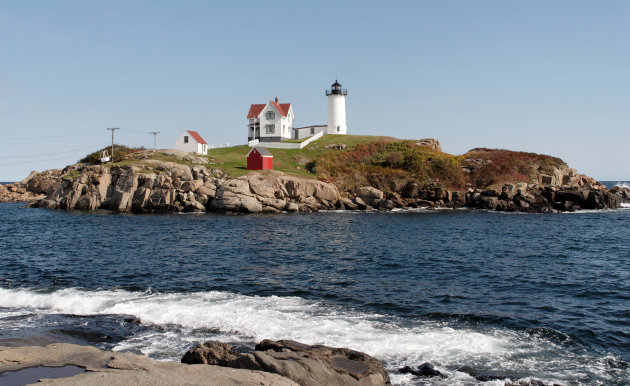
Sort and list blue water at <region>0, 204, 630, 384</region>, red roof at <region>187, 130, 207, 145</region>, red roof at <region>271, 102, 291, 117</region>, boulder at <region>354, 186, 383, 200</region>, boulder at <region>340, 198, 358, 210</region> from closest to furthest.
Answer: blue water at <region>0, 204, 630, 384</region> < boulder at <region>340, 198, 358, 210</region> < boulder at <region>354, 186, 383, 200</region> < red roof at <region>187, 130, 207, 145</region> < red roof at <region>271, 102, 291, 117</region>

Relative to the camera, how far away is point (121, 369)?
11133mm

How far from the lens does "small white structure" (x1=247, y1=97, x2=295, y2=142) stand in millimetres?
95062

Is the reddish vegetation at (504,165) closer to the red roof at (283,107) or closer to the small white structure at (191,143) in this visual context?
the red roof at (283,107)

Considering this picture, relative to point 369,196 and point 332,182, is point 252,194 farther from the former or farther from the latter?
point 369,196

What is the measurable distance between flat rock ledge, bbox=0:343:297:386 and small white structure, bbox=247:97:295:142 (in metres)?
83.9

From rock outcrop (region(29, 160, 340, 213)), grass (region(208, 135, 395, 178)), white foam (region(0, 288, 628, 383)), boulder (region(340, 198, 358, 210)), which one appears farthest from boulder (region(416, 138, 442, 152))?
white foam (region(0, 288, 628, 383))

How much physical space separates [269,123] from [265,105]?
5.62 m

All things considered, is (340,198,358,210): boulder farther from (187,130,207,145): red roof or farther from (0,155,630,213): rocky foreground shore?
(187,130,207,145): red roof

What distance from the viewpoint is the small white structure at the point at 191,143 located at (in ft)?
267

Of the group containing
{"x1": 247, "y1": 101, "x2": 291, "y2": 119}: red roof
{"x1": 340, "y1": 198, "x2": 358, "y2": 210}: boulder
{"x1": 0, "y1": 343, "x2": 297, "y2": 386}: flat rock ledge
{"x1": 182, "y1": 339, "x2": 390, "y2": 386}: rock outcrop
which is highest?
{"x1": 247, "y1": 101, "x2": 291, "y2": 119}: red roof

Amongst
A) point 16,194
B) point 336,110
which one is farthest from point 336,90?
point 16,194

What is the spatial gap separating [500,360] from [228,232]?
3226 centimetres

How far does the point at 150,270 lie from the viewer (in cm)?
2780

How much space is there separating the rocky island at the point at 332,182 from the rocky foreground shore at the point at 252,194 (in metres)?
0.13
